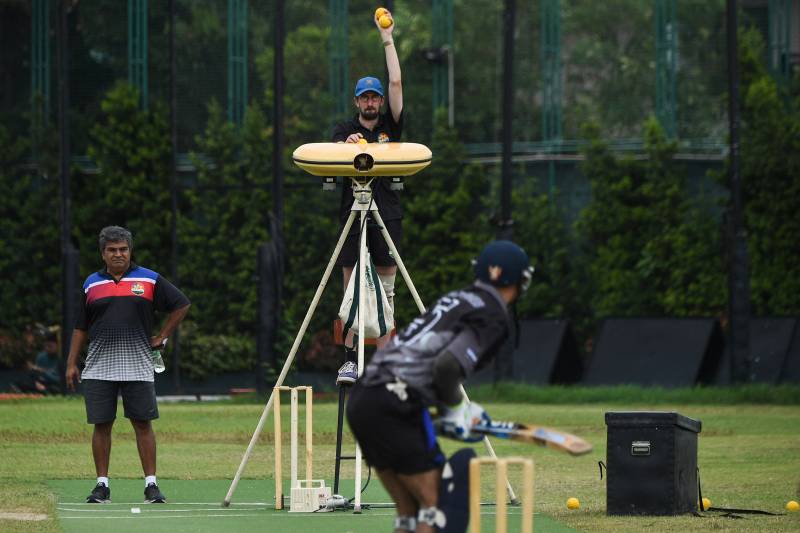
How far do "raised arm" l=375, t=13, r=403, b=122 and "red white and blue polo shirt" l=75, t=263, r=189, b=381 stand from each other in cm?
219

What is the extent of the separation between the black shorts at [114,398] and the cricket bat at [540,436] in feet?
16.6

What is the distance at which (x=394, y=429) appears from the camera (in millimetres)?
7500

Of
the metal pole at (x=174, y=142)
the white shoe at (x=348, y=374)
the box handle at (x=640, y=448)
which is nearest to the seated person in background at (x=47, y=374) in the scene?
the metal pole at (x=174, y=142)

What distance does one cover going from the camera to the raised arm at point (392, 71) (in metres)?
11.1

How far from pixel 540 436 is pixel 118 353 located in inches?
216

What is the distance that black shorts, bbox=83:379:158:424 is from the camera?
12094 millimetres

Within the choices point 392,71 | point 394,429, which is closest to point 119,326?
point 392,71

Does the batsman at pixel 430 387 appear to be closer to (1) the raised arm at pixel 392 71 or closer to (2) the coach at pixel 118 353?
(1) the raised arm at pixel 392 71

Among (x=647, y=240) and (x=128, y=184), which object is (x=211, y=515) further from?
(x=128, y=184)

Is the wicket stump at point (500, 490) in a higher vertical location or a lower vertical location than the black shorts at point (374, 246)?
lower

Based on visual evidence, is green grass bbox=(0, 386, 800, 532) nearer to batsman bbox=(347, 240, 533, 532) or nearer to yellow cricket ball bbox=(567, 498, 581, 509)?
yellow cricket ball bbox=(567, 498, 581, 509)

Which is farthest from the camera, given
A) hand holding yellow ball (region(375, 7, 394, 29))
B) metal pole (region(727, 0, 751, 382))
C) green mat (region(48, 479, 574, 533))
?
metal pole (region(727, 0, 751, 382))

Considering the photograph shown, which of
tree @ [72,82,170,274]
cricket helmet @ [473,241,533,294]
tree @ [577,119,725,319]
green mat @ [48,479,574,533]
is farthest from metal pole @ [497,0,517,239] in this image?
cricket helmet @ [473,241,533,294]

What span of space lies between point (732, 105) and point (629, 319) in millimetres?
4329
